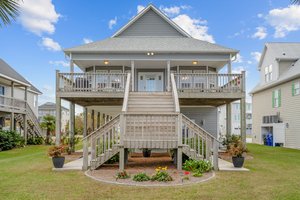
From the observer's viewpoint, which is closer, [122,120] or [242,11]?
[122,120]

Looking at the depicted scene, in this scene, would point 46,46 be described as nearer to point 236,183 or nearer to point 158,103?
point 158,103

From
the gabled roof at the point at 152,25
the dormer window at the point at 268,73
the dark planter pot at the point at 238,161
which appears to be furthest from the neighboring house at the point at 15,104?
the dormer window at the point at 268,73

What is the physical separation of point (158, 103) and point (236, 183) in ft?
22.1

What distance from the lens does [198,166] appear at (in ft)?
32.1

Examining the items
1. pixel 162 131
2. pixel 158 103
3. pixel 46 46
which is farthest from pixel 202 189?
pixel 46 46

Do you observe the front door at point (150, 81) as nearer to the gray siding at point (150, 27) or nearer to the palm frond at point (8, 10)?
the gray siding at point (150, 27)

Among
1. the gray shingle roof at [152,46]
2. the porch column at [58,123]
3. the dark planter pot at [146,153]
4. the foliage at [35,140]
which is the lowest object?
the foliage at [35,140]

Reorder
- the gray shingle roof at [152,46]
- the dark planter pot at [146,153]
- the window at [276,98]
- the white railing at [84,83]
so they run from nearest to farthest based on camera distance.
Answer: the dark planter pot at [146,153] < the white railing at [84,83] < the gray shingle roof at [152,46] < the window at [276,98]

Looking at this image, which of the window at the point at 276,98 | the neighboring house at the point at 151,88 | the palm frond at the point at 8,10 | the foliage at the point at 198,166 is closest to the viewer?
the palm frond at the point at 8,10

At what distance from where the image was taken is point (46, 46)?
31.7 metres

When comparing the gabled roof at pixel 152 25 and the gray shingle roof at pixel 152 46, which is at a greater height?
the gabled roof at pixel 152 25

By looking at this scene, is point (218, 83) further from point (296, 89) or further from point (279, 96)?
point (279, 96)

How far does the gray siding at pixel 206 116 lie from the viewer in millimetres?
20062

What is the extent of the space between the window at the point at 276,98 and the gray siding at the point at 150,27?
31.9 ft
